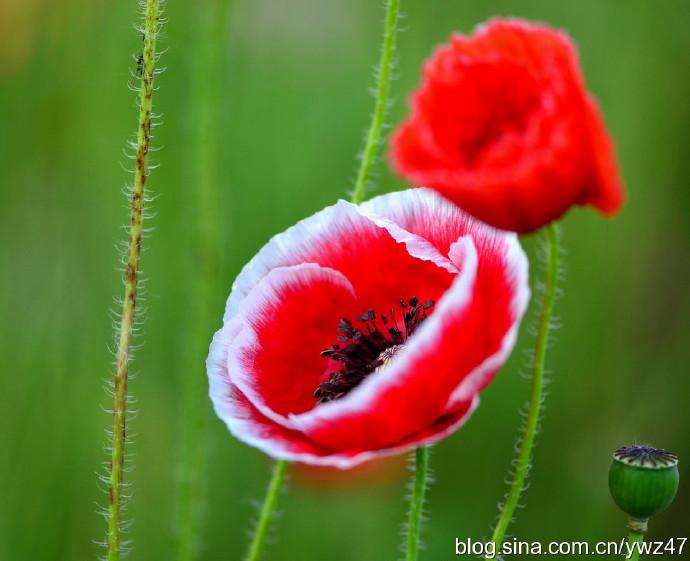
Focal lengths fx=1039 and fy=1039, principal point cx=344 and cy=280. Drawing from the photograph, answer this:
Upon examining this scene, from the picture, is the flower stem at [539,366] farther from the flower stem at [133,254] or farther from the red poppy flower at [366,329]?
the flower stem at [133,254]

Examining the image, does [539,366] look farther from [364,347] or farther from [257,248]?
[257,248]

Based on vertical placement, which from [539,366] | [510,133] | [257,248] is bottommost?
[257,248]

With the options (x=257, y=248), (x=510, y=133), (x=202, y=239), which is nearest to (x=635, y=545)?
(x=510, y=133)

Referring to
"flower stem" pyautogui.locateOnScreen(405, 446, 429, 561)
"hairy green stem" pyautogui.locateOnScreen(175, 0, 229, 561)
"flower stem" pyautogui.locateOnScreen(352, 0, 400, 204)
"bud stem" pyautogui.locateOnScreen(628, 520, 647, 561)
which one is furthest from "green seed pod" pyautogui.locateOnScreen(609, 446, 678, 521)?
"hairy green stem" pyautogui.locateOnScreen(175, 0, 229, 561)

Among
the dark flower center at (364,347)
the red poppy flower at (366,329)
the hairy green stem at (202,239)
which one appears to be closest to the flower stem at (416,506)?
the red poppy flower at (366,329)

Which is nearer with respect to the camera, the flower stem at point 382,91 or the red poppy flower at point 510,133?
the red poppy flower at point 510,133

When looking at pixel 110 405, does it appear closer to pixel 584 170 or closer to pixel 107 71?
pixel 107 71

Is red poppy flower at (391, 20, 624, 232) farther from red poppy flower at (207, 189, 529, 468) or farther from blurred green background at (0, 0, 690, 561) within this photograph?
blurred green background at (0, 0, 690, 561)
